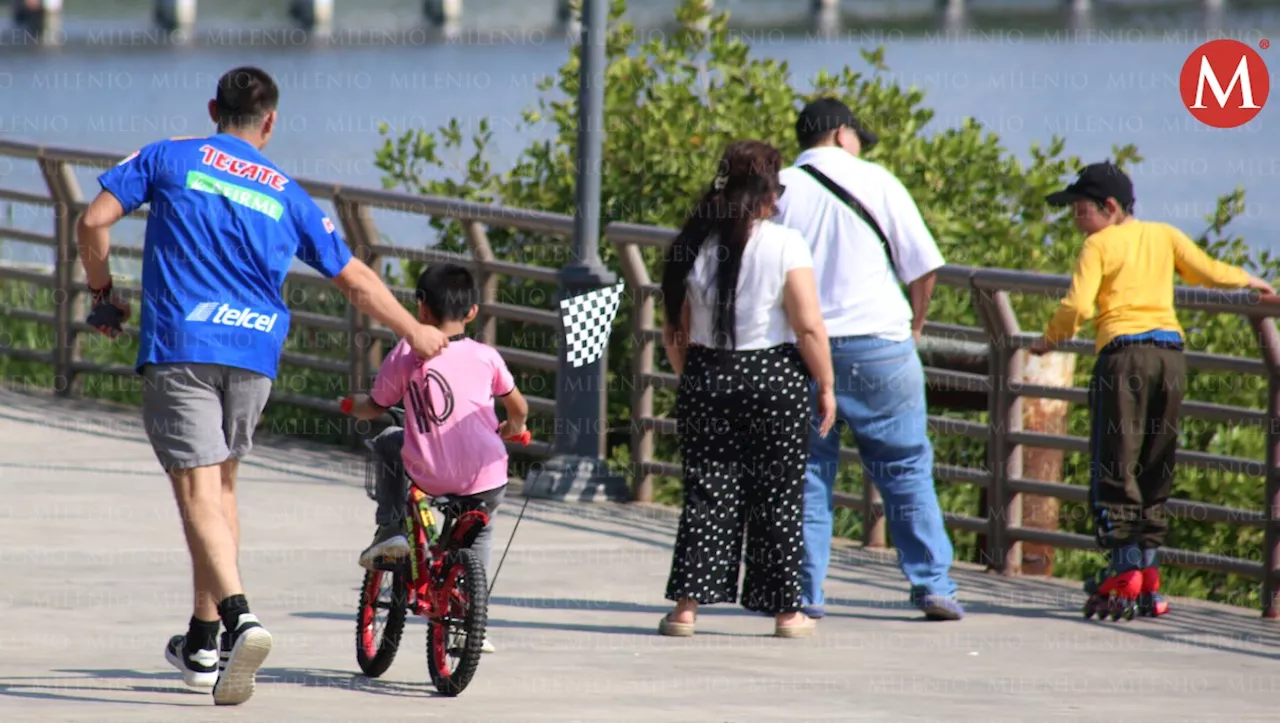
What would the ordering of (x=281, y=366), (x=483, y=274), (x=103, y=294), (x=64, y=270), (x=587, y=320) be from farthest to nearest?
(x=64, y=270) → (x=281, y=366) → (x=483, y=274) → (x=587, y=320) → (x=103, y=294)

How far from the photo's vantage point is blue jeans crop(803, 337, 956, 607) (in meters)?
7.50

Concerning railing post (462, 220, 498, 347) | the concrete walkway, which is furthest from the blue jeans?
railing post (462, 220, 498, 347)

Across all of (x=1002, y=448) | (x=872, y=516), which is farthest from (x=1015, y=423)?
(x=872, y=516)

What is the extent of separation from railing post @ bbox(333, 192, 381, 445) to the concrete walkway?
139 centimetres

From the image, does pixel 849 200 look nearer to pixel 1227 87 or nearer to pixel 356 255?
pixel 356 255

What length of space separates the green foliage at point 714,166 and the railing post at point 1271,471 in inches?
105

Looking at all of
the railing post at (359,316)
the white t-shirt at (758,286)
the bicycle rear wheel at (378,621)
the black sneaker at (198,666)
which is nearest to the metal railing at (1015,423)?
the railing post at (359,316)

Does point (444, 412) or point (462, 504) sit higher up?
point (444, 412)

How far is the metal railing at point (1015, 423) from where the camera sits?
26.4 feet

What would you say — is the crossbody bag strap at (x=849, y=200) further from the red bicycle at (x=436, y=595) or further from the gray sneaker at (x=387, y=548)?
the gray sneaker at (x=387, y=548)

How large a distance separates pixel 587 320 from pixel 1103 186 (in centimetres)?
206

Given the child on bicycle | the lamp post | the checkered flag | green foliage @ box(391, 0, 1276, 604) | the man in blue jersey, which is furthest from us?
green foliage @ box(391, 0, 1276, 604)

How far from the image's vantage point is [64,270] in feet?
41.3

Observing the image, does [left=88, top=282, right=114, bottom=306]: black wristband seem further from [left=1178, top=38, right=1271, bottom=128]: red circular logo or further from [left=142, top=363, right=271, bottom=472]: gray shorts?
[left=1178, top=38, right=1271, bottom=128]: red circular logo
